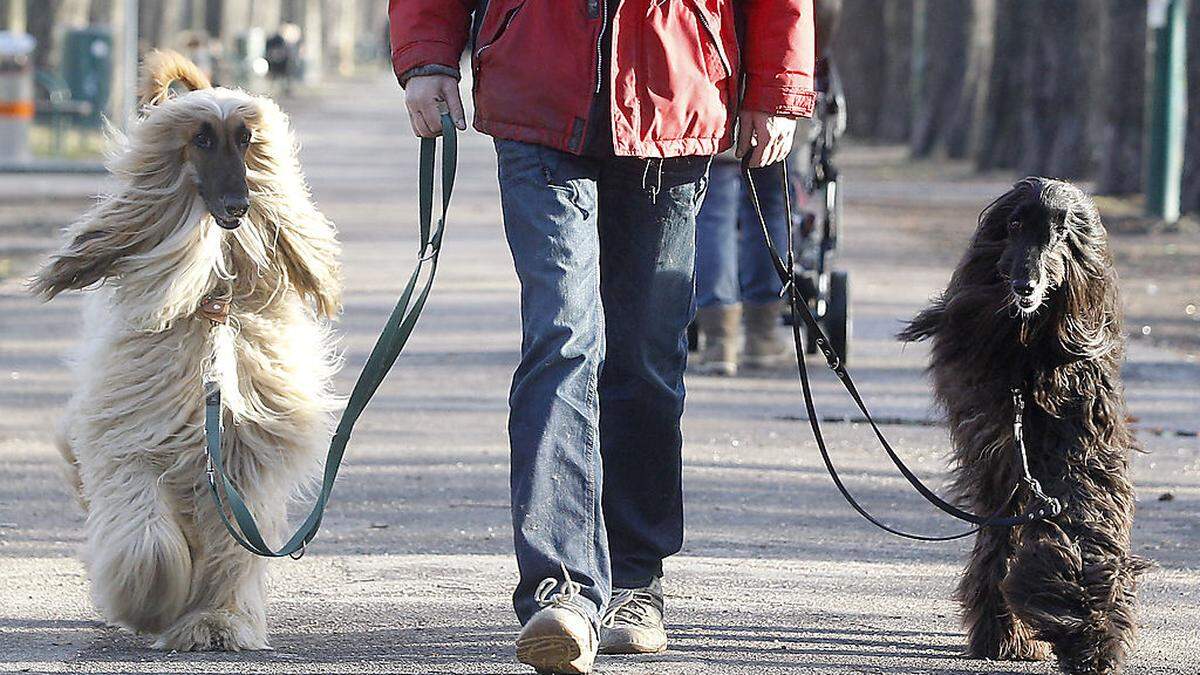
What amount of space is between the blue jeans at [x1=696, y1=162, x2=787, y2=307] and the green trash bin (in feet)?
64.7

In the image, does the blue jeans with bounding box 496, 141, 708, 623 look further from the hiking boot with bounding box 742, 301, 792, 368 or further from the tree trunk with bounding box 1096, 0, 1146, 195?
the tree trunk with bounding box 1096, 0, 1146, 195

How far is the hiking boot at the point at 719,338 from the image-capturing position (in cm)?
1004

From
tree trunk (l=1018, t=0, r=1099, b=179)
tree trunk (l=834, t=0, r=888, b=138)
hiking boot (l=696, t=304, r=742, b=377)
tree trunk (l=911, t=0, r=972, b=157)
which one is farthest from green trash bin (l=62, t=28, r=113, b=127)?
hiking boot (l=696, t=304, r=742, b=377)

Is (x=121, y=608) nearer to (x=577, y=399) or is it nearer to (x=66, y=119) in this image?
(x=577, y=399)

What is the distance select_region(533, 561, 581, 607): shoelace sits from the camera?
463 centimetres

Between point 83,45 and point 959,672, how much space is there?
25358 mm

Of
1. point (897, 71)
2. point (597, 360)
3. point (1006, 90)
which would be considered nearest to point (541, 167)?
point (597, 360)

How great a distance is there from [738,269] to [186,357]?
18.9 ft

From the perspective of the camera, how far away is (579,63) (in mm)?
4789

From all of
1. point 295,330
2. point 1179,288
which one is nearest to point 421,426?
point 295,330

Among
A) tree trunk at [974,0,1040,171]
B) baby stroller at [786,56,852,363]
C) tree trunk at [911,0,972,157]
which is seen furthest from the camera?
tree trunk at [911,0,972,157]

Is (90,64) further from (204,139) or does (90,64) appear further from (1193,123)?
(204,139)

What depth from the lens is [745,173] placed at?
513 centimetres

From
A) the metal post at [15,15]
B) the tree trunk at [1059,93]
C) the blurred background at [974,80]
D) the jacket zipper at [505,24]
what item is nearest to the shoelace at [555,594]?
the jacket zipper at [505,24]
